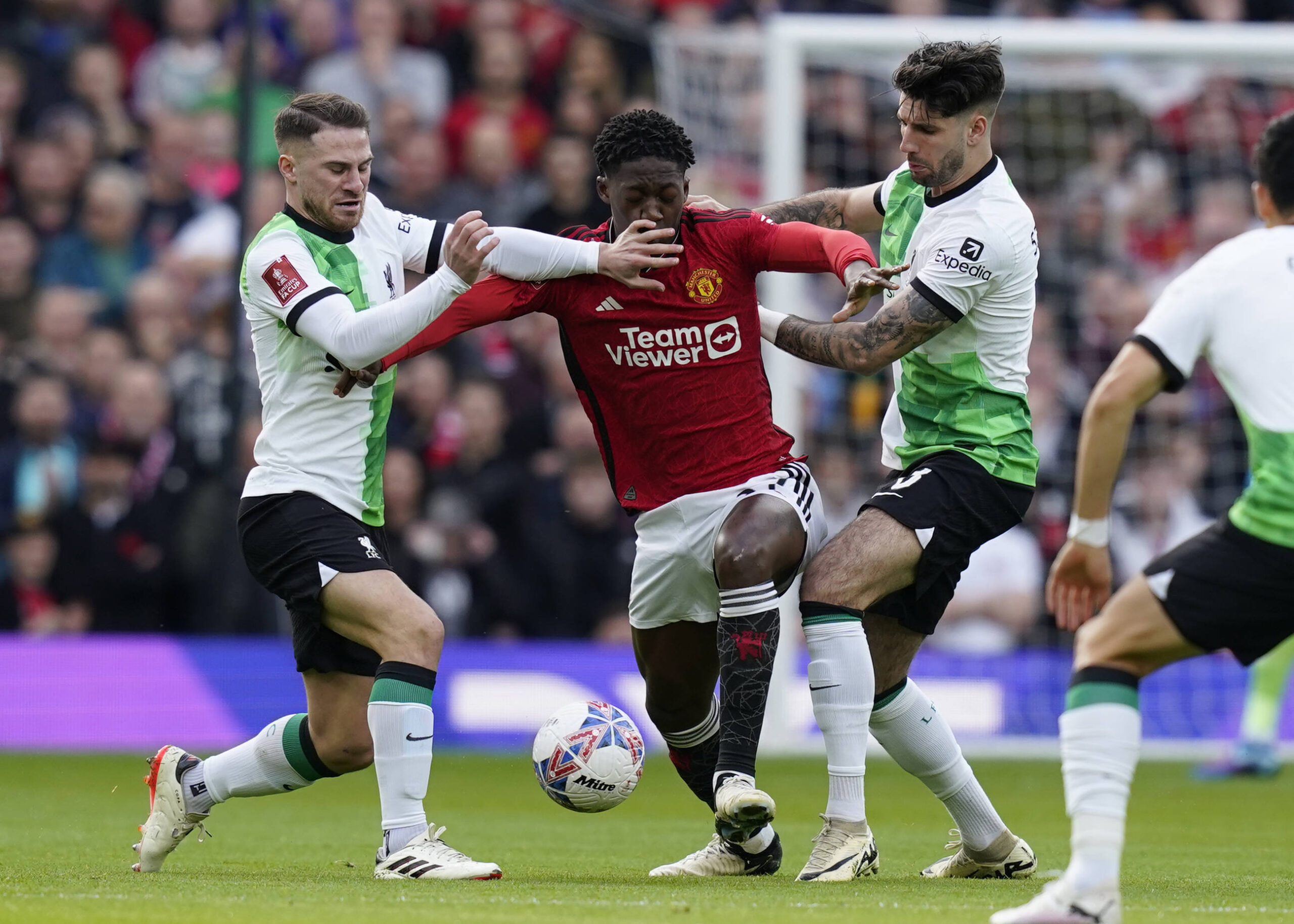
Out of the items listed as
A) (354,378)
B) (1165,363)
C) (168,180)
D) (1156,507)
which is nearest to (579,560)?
(1156,507)

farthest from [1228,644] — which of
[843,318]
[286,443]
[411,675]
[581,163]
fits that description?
[581,163]

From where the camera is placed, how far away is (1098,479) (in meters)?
4.38

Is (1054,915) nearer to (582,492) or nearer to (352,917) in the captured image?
(352,917)

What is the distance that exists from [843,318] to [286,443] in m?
1.94

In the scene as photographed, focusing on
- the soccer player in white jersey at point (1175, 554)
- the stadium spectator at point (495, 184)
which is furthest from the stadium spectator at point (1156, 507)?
the soccer player in white jersey at point (1175, 554)

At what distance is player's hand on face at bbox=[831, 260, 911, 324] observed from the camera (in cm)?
587

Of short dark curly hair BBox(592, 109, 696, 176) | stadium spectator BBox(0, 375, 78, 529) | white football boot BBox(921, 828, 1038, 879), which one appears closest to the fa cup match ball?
white football boot BBox(921, 828, 1038, 879)

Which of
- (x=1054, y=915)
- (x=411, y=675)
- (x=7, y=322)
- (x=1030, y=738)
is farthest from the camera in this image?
(x=7, y=322)

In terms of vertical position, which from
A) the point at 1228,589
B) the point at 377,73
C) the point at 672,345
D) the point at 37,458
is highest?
the point at 377,73

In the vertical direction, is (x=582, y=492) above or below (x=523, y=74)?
below

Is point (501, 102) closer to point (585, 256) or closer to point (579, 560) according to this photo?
point (579, 560)

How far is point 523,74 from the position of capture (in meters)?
15.2

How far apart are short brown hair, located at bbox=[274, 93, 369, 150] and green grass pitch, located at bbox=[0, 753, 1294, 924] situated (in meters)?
2.49

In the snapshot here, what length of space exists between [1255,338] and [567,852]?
3.71 m
